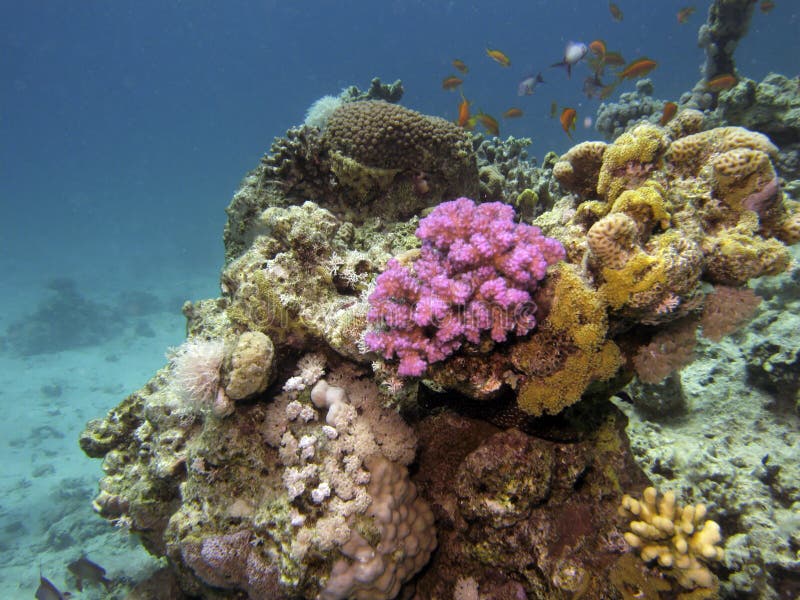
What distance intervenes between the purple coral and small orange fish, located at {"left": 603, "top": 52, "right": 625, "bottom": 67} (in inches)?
353

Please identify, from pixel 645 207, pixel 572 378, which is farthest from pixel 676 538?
pixel 645 207

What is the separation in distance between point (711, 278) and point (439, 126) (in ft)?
11.4

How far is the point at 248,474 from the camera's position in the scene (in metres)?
3.51

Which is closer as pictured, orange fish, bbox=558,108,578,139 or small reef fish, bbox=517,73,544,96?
orange fish, bbox=558,108,578,139

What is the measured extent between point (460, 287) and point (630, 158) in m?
1.64

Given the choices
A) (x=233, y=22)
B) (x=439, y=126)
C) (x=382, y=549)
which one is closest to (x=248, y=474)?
(x=382, y=549)

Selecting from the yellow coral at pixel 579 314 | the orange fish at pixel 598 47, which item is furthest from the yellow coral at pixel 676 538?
the orange fish at pixel 598 47

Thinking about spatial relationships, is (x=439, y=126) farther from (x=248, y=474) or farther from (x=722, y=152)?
(x=248, y=474)

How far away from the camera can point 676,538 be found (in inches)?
111

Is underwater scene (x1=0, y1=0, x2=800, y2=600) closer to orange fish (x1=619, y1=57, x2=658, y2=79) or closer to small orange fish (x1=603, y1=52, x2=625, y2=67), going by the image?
orange fish (x1=619, y1=57, x2=658, y2=79)

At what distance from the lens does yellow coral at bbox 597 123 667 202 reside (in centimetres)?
294

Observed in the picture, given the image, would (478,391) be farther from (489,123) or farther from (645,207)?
(489,123)

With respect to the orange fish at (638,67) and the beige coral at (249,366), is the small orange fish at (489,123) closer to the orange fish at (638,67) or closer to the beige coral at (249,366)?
the orange fish at (638,67)

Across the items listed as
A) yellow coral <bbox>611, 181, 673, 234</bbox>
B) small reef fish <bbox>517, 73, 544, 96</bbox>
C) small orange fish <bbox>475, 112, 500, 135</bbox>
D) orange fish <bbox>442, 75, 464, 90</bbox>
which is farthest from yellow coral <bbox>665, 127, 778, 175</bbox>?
orange fish <bbox>442, 75, 464, 90</bbox>
